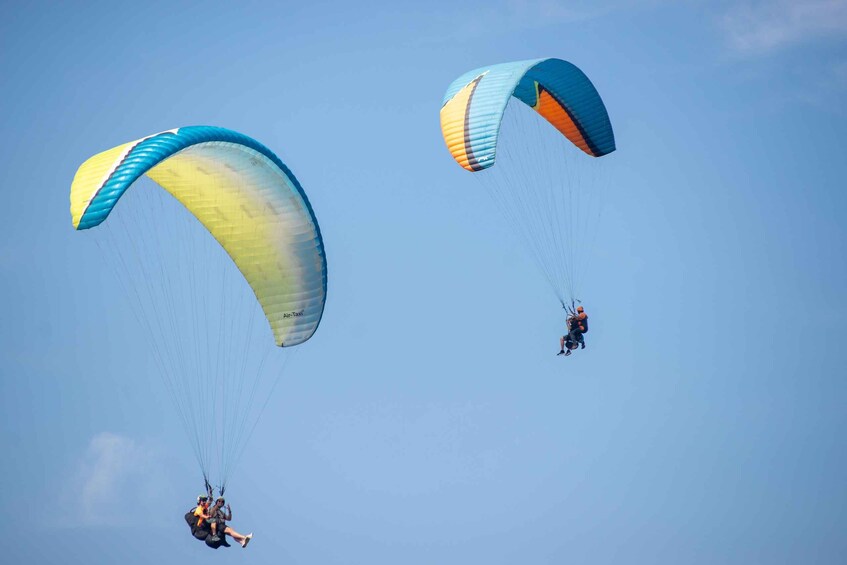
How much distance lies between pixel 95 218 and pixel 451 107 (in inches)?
336

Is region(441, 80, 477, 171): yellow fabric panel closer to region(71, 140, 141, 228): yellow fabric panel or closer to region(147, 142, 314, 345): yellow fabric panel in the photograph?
region(147, 142, 314, 345): yellow fabric panel

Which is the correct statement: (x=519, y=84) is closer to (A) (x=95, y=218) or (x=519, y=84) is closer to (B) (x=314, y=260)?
(B) (x=314, y=260)

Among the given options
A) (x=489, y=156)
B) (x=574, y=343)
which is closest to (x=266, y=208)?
(x=489, y=156)

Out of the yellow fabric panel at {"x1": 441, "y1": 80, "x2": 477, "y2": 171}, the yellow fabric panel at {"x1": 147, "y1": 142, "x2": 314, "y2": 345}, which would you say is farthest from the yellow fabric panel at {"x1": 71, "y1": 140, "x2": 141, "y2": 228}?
the yellow fabric panel at {"x1": 441, "y1": 80, "x2": 477, "y2": 171}

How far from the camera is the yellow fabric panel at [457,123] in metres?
37.2

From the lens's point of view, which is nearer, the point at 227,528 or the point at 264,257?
the point at 227,528

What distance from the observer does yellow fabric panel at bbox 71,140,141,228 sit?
31.9 metres

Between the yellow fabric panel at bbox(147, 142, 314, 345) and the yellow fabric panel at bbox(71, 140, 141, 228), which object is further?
the yellow fabric panel at bbox(147, 142, 314, 345)

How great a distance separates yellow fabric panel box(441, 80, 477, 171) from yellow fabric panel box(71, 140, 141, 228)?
254 inches

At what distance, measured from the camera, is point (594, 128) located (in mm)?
40781

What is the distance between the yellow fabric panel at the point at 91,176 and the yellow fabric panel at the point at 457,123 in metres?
6.44

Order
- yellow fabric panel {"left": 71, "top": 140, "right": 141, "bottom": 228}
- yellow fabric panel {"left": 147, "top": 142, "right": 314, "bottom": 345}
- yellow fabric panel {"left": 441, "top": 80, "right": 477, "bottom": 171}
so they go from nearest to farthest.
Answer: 1. yellow fabric panel {"left": 71, "top": 140, "right": 141, "bottom": 228}
2. yellow fabric panel {"left": 147, "top": 142, "right": 314, "bottom": 345}
3. yellow fabric panel {"left": 441, "top": 80, "right": 477, "bottom": 171}

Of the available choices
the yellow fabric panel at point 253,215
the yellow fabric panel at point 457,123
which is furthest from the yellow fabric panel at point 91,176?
the yellow fabric panel at point 457,123

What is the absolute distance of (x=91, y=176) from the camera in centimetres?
3262
